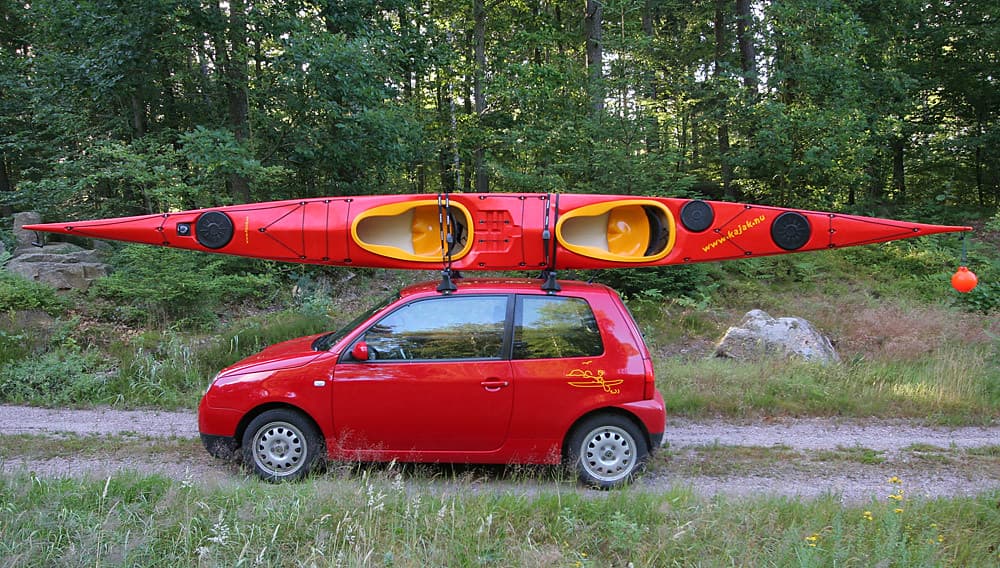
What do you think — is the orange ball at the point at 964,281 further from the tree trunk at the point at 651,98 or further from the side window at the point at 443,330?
the tree trunk at the point at 651,98

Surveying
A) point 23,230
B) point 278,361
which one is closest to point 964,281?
point 278,361

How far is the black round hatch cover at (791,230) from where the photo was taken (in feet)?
21.0

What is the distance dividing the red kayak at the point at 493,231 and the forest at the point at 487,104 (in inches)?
183

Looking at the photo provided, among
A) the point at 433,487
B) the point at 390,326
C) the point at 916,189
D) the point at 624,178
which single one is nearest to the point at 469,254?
the point at 390,326

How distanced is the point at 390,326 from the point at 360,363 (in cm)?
38

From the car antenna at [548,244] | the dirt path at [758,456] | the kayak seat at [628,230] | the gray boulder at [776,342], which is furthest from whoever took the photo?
the gray boulder at [776,342]

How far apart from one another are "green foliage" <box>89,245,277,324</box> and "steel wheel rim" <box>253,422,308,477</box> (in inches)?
229

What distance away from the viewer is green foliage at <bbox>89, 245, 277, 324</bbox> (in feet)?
33.0

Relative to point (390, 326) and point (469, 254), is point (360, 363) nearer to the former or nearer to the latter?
point (390, 326)

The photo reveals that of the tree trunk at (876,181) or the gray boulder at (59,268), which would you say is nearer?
the gray boulder at (59,268)

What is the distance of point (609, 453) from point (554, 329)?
43.2 inches

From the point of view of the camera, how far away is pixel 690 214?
6.43 m

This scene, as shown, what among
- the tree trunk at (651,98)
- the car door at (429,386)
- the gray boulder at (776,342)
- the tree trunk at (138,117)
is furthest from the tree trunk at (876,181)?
the tree trunk at (138,117)

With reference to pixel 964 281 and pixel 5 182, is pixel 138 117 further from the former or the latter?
pixel 964 281
